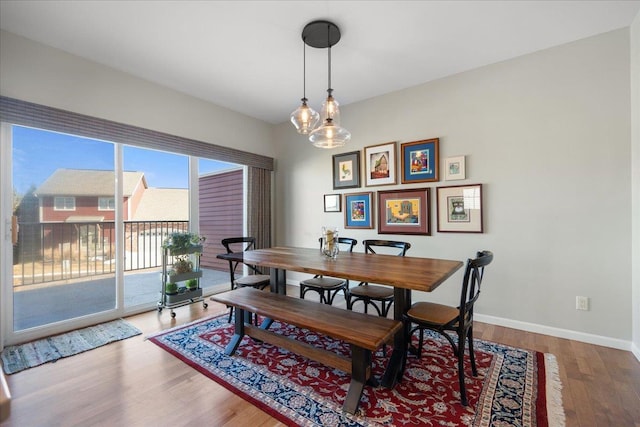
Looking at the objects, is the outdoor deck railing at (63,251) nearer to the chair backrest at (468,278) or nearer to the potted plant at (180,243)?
the potted plant at (180,243)

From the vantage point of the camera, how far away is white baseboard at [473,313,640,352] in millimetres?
2426

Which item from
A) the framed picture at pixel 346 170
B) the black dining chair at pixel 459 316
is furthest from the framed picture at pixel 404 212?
the black dining chair at pixel 459 316

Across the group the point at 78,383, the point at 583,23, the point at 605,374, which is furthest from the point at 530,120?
the point at 78,383

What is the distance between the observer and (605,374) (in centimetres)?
204

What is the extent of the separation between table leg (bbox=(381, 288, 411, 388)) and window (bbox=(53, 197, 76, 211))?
332 centimetres

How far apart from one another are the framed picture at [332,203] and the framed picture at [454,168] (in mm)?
1500

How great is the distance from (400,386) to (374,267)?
816 millimetres

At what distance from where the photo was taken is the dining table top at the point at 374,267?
5.71ft

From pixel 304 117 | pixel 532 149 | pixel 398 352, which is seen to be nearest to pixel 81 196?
pixel 304 117

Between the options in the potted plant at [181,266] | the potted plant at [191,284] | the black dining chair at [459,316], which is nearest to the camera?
the black dining chair at [459,316]

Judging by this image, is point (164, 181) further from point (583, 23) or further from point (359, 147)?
point (583, 23)

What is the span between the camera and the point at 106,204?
3.13 meters

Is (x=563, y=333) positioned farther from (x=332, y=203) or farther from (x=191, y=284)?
(x=191, y=284)

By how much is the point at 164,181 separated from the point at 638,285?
4.93 meters
